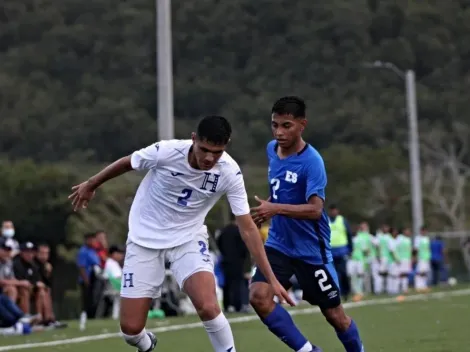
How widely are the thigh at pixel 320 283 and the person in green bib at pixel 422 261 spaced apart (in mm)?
23666

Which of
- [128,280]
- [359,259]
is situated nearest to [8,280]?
[128,280]

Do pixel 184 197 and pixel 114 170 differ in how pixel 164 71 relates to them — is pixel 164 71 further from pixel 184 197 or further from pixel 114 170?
pixel 114 170

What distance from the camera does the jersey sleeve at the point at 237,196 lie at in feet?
33.6

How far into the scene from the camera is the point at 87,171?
238 feet

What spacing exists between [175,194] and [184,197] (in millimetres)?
75

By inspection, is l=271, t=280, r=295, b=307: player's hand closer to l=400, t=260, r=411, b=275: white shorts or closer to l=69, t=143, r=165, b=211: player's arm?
l=69, t=143, r=165, b=211: player's arm

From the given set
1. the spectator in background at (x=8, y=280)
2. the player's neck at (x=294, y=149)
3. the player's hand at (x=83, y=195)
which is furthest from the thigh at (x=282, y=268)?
the spectator in background at (x=8, y=280)

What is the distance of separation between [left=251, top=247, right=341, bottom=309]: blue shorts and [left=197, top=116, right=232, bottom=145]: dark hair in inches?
65.0

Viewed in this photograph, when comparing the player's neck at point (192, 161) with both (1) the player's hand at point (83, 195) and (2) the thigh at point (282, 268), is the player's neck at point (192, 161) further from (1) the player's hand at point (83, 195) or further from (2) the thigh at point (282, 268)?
(2) the thigh at point (282, 268)

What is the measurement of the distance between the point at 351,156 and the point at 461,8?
25071 millimetres

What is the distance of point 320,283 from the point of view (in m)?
11.0

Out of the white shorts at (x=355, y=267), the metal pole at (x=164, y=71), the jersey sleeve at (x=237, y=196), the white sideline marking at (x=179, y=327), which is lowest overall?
the white sideline marking at (x=179, y=327)

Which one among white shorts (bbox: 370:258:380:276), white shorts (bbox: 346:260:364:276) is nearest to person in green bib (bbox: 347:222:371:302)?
white shorts (bbox: 346:260:364:276)

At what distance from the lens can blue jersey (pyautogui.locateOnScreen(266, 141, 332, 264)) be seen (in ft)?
35.8
